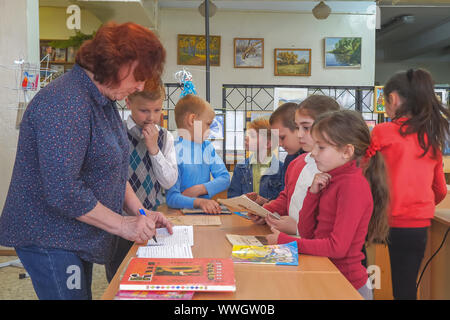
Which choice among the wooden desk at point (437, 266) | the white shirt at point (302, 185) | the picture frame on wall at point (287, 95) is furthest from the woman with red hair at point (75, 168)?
the picture frame on wall at point (287, 95)

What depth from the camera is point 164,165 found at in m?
1.85

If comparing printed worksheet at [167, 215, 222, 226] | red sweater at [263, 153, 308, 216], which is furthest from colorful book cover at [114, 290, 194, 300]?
red sweater at [263, 153, 308, 216]

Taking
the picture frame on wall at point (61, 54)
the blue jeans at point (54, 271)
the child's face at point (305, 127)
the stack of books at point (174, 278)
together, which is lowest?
the blue jeans at point (54, 271)

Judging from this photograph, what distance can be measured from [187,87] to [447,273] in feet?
5.95

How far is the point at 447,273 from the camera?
→ 221 cm

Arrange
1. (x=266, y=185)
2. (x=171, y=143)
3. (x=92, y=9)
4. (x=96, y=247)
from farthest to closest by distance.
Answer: (x=92, y=9)
(x=266, y=185)
(x=171, y=143)
(x=96, y=247)

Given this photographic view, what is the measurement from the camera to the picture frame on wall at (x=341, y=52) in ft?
26.1

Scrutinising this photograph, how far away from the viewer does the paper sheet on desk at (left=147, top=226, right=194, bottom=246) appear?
4.55ft

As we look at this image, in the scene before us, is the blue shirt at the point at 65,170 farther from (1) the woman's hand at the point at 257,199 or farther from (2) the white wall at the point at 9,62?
(2) the white wall at the point at 9,62

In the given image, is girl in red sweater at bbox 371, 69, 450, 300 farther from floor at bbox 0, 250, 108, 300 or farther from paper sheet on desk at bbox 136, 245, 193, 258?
floor at bbox 0, 250, 108, 300

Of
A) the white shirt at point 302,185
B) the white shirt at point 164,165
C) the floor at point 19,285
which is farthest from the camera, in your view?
the floor at point 19,285

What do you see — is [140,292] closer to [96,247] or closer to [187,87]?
[96,247]

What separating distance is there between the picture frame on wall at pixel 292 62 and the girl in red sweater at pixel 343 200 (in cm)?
667

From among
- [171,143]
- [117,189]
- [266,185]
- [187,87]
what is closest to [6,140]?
[187,87]
